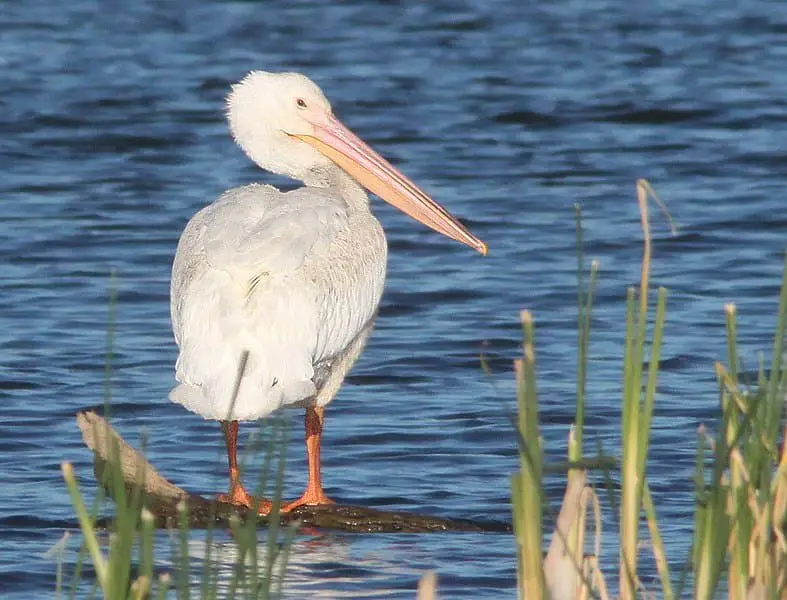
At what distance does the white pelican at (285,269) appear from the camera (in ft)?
18.3

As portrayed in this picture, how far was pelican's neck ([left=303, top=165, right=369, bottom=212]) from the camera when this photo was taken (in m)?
6.88

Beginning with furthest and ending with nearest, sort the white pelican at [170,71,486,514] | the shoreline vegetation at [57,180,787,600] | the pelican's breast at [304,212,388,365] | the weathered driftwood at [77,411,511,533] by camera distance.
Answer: the pelican's breast at [304,212,388,365], the white pelican at [170,71,486,514], the weathered driftwood at [77,411,511,533], the shoreline vegetation at [57,180,787,600]

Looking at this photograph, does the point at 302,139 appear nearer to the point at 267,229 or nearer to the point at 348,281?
the point at 348,281

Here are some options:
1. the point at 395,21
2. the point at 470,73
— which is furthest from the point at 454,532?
the point at 395,21

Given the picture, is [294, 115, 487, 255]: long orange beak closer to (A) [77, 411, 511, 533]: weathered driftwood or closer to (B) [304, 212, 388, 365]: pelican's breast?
(B) [304, 212, 388, 365]: pelican's breast

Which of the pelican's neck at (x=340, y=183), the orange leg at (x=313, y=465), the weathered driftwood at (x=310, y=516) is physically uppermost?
the pelican's neck at (x=340, y=183)

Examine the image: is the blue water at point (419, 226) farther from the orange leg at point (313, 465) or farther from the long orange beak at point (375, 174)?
the long orange beak at point (375, 174)

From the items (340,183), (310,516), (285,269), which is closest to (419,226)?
(340,183)

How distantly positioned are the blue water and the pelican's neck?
0.95 meters

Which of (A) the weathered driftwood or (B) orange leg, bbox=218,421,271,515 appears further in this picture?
(B) orange leg, bbox=218,421,271,515

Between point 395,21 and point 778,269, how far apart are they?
33.9ft

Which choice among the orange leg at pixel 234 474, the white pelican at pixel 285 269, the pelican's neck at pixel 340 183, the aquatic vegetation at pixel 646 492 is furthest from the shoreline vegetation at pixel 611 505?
the pelican's neck at pixel 340 183

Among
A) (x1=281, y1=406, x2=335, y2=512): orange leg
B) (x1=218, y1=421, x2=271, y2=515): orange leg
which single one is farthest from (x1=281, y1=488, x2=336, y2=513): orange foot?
(x1=218, y1=421, x2=271, y2=515): orange leg

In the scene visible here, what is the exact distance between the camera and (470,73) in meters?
17.4
